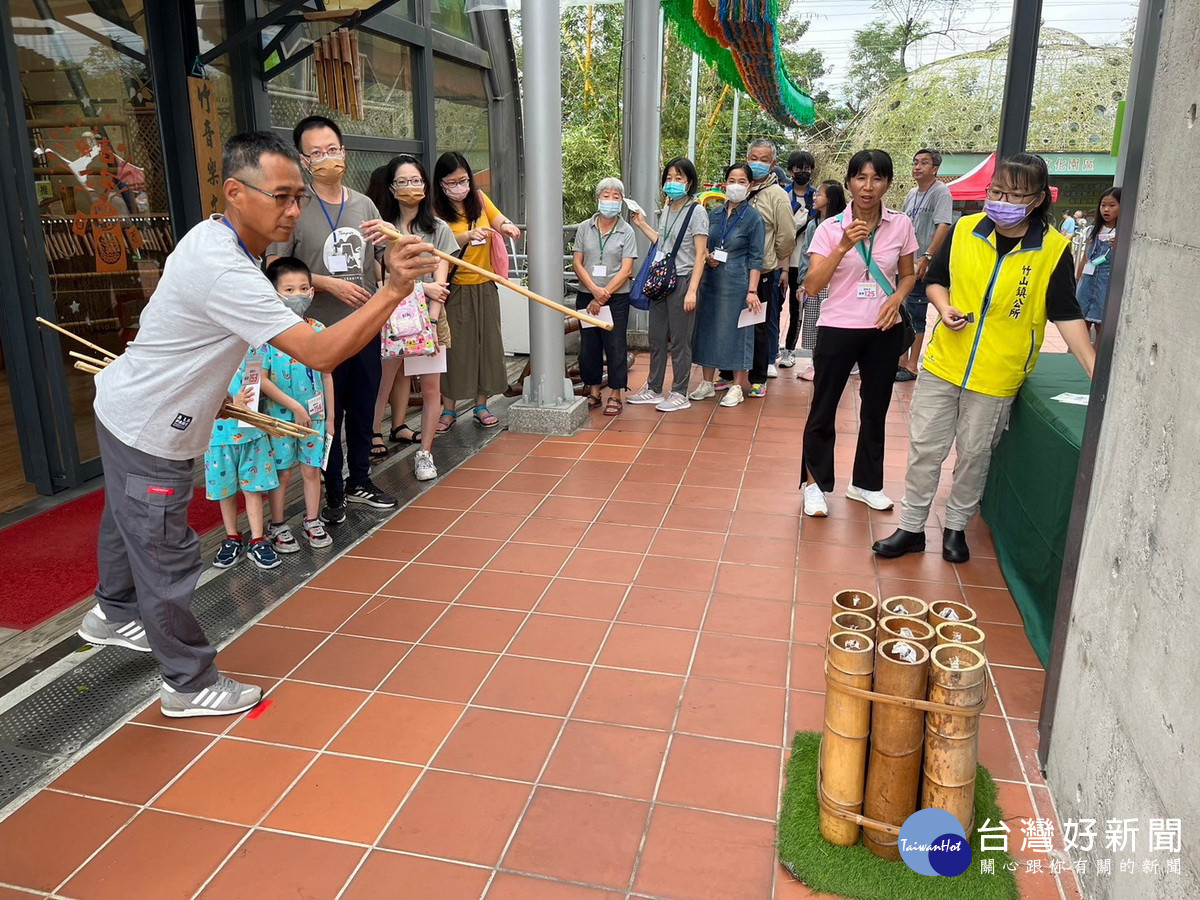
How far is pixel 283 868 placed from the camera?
223cm

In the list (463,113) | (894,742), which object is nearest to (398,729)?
(894,742)

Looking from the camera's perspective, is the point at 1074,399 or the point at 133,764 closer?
the point at 133,764

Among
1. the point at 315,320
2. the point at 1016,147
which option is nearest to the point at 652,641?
the point at 315,320

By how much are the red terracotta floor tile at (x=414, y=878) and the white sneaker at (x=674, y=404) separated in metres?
4.67

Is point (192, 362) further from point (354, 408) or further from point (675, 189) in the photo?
point (675, 189)

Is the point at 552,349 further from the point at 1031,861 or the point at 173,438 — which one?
the point at 1031,861

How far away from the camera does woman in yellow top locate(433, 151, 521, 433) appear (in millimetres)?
5234

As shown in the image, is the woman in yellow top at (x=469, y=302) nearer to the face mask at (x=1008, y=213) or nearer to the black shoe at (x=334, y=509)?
the black shoe at (x=334, y=509)

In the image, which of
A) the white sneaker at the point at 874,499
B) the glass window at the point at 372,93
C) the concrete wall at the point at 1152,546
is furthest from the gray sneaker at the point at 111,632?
the glass window at the point at 372,93

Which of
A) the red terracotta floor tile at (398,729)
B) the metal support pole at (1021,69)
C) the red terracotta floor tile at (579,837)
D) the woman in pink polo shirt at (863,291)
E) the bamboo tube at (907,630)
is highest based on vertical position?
the metal support pole at (1021,69)

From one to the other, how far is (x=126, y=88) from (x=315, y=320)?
2064mm

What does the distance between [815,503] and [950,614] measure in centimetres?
217

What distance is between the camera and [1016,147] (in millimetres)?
4883

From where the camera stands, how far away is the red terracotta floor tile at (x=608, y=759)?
8.33 ft
